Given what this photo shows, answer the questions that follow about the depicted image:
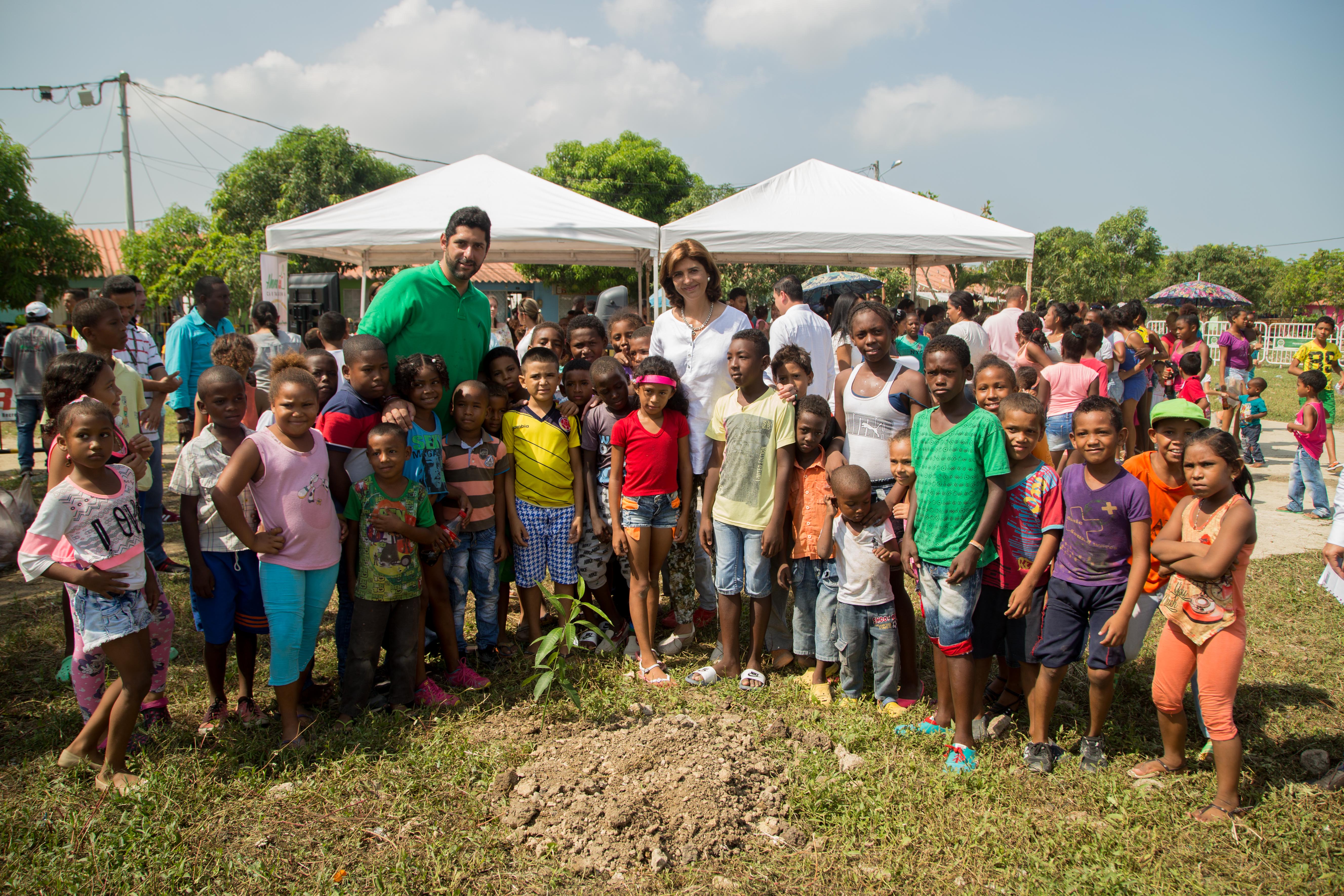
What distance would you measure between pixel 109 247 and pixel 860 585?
36899mm

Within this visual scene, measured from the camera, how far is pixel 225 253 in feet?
69.9

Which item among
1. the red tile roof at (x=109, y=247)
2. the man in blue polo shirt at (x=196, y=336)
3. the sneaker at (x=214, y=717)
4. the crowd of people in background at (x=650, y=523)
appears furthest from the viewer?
the red tile roof at (x=109, y=247)

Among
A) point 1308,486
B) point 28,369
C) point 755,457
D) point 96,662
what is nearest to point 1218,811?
point 755,457

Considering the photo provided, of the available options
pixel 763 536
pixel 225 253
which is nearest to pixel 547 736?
pixel 763 536

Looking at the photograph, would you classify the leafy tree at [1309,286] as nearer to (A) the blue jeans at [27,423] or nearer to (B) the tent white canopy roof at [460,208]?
(B) the tent white canopy roof at [460,208]

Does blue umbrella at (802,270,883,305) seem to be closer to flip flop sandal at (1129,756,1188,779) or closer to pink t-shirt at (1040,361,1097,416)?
pink t-shirt at (1040,361,1097,416)

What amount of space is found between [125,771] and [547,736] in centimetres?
163

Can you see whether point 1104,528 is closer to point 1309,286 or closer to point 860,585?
point 860,585

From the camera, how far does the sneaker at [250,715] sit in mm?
3420

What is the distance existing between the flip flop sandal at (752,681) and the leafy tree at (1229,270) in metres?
41.8

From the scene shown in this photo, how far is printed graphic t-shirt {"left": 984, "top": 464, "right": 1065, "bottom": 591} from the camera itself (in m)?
3.15

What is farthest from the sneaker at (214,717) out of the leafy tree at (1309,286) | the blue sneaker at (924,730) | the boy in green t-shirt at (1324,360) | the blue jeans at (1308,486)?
the leafy tree at (1309,286)

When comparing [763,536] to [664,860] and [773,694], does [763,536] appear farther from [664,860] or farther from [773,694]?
[664,860]

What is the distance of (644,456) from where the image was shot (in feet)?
12.7
